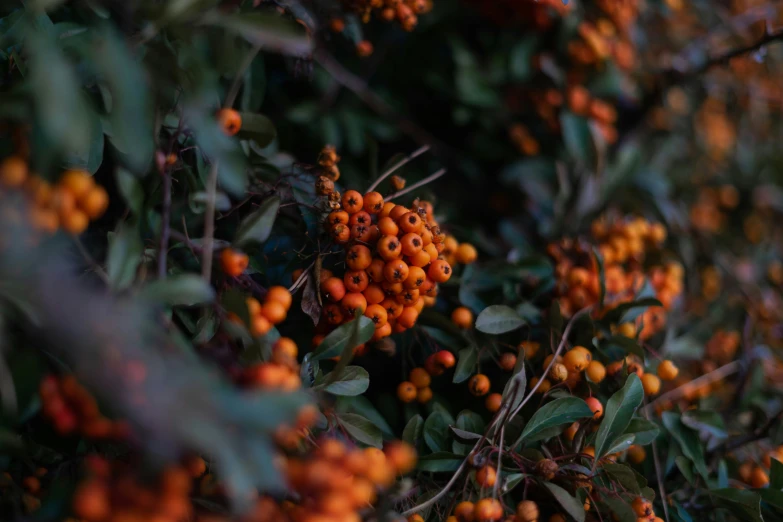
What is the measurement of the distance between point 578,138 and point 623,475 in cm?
114

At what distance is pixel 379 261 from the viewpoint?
3.70 feet

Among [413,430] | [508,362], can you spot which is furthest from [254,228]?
[508,362]

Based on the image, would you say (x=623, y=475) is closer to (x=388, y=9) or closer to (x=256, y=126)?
(x=256, y=126)

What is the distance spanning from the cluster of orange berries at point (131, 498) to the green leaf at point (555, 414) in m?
0.72

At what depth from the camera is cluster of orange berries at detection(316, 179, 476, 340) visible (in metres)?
1.11

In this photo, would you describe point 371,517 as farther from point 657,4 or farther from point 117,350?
point 657,4

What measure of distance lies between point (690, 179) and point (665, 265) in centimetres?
73

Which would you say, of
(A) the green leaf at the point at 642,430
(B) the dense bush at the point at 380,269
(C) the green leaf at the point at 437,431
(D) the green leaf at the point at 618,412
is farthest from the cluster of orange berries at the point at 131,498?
(A) the green leaf at the point at 642,430

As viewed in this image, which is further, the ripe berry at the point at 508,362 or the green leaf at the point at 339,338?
the ripe berry at the point at 508,362

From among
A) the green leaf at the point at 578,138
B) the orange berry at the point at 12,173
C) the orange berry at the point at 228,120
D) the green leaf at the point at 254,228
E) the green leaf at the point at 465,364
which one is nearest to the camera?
the orange berry at the point at 12,173

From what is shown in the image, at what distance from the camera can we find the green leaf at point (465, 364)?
1.26m

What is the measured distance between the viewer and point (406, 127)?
1.84 metres

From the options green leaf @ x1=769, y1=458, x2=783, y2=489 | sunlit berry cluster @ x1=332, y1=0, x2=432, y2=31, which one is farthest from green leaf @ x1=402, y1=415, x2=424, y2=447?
sunlit berry cluster @ x1=332, y1=0, x2=432, y2=31

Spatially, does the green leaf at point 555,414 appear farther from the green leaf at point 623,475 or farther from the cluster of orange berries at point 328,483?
the cluster of orange berries at point 328,483
